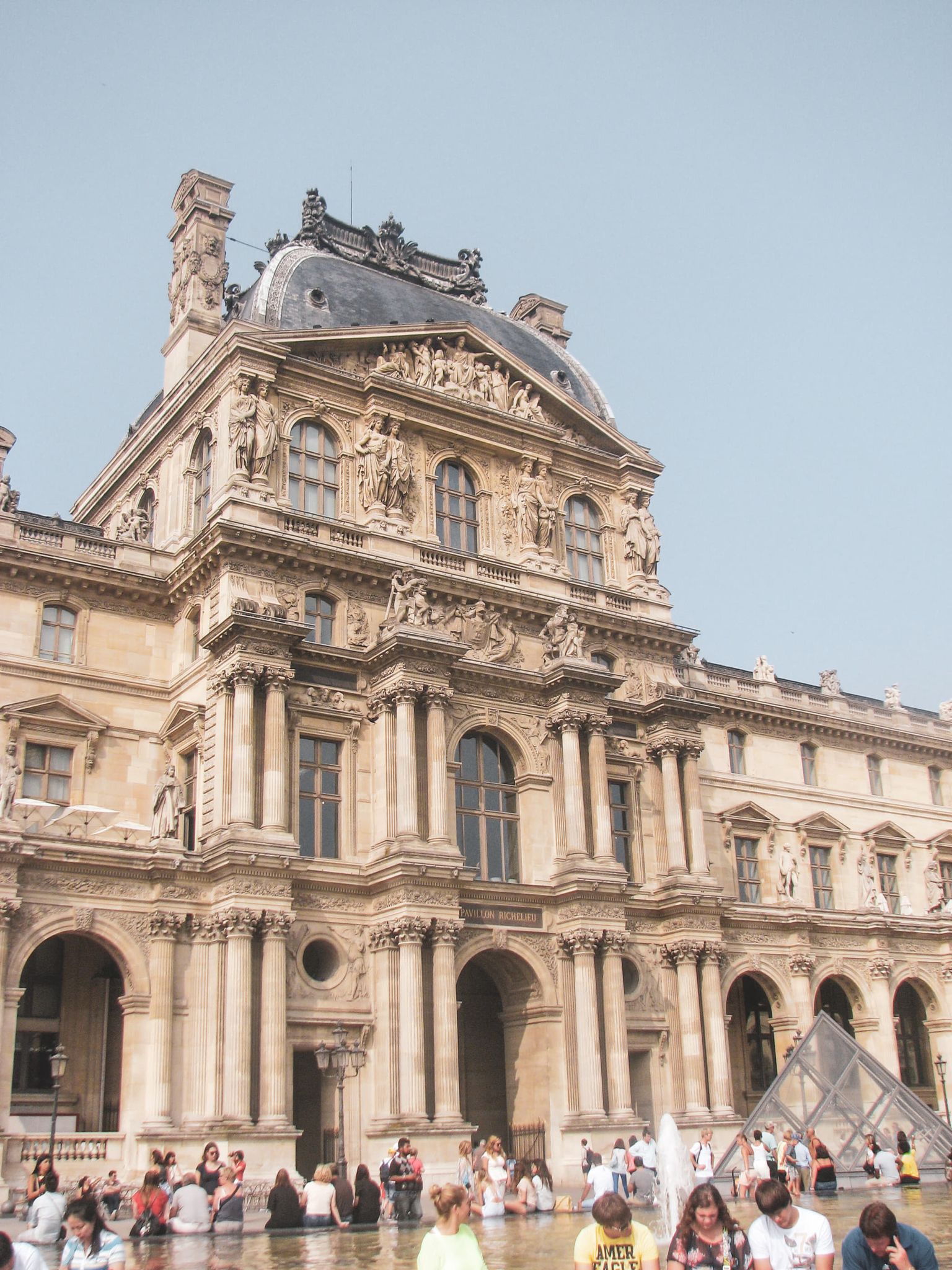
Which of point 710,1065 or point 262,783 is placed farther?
point 710,1065

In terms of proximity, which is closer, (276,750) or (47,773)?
(276,750)

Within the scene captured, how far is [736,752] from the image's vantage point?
51.8m

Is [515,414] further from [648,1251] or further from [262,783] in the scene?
[648,1251]

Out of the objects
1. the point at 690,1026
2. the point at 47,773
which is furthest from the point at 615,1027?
the point at 47,773

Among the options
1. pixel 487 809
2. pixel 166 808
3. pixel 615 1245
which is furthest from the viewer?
pixel 487 809

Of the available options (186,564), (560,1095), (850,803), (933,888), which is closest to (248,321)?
(186,564)

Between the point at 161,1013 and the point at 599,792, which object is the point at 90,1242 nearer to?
the point at 161,1013

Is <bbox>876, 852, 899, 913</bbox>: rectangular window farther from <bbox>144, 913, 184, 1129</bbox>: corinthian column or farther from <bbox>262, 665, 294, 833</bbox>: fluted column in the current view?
<bbox>144, 913, 184, 1129</bbox>: corinthian column

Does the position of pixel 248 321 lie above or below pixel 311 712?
above

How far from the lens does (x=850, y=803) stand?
54375mm

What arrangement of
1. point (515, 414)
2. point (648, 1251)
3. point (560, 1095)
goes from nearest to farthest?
point (648, 1251)
point (560, 1095)
point (515, 414)

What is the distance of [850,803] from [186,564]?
2837 cm

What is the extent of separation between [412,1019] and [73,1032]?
8706mm

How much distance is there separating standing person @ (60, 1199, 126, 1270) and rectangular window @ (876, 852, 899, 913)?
4674 centimetres
